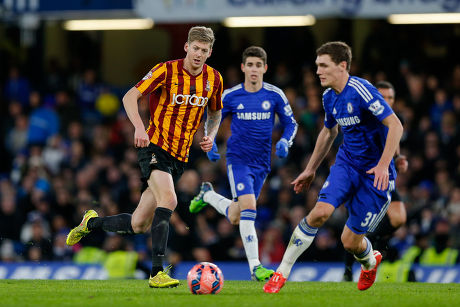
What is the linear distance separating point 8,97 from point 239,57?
197 inches

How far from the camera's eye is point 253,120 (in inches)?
426

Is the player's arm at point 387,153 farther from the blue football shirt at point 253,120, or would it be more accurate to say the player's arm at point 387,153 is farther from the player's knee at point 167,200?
the blue football shirt at point 253,120

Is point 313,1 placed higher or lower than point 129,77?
higher

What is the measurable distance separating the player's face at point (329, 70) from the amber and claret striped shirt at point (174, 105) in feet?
4.39

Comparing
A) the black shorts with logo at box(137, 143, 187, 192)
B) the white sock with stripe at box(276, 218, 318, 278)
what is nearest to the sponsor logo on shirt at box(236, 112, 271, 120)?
the black shorts with logo at box(137, 143, 187, 192)

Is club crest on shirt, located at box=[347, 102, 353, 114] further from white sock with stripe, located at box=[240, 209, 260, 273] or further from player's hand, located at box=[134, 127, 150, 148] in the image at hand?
white sock with stripe, located at box=[240, 209, 260, 273]

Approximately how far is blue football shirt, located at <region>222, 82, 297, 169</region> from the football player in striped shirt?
5.38 feet

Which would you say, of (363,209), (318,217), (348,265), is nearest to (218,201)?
(348,265)

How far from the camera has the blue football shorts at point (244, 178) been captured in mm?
10633

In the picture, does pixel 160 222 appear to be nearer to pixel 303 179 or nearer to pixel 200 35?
pixel 303 179

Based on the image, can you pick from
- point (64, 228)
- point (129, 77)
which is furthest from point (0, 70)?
point (64, 228)

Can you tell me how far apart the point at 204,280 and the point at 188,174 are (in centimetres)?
686

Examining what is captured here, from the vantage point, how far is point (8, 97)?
63.4 feet

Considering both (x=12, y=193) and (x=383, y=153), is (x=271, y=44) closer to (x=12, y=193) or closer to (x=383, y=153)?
(x=12, y=193)
